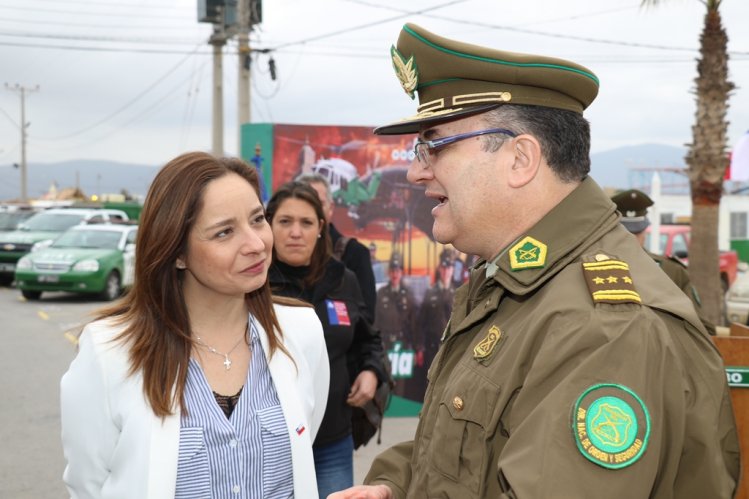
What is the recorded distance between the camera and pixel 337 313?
3969 mm

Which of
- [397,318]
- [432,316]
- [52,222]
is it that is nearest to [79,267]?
[52,222]

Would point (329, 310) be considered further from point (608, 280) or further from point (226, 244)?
point (608, 280)

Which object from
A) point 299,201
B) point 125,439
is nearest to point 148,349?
point 125,439

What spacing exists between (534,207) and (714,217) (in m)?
8.88

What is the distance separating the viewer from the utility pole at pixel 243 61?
18609 mm

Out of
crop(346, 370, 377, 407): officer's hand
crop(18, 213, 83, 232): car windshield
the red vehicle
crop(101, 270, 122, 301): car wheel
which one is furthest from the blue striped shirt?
crop(18, 213, 83, 232): car windshield

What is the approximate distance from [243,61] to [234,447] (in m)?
17.9

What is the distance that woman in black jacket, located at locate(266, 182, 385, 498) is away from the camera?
12.5 ft

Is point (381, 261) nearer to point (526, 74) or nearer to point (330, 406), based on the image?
point (330, 406)

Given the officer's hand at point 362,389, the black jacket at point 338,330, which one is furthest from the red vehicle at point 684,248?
the officer's hand at point 362,389

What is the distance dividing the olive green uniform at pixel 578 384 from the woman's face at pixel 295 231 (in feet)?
7.33

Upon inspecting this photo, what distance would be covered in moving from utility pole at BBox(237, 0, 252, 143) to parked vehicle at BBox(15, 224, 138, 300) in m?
4.39

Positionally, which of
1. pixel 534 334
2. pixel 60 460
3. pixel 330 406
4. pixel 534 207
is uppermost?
pixel 534 207

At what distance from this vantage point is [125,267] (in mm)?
16125
